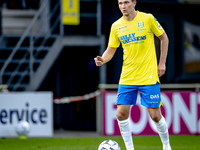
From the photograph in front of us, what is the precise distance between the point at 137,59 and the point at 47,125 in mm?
4657

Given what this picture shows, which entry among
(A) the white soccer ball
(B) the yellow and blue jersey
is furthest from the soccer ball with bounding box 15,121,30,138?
(B) the yellow and blue jersey

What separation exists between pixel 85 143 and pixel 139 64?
10.8 feet

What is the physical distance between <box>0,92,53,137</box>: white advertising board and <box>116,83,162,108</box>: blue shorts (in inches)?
171

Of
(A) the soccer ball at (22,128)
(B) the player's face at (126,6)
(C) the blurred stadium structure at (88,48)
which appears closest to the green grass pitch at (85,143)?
(A) the soccer ball at (22,128)

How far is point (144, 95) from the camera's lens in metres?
5.82

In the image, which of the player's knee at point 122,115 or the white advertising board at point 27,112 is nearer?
the player's knee at point 122,115

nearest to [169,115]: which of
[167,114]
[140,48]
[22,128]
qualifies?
[167,114]

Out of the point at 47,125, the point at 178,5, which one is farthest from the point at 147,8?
the point at 47,125

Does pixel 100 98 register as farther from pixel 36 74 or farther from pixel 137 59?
Result: pixel 137 59

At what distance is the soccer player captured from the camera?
577 centimetres

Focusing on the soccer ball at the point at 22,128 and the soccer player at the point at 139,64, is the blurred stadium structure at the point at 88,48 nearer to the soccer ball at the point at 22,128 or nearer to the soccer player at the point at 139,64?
the soccer ball at the point at 22,128

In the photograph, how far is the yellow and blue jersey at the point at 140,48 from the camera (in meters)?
5.78

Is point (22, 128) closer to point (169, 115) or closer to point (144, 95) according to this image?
point (169, 115)

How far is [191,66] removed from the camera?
13.5 meters
